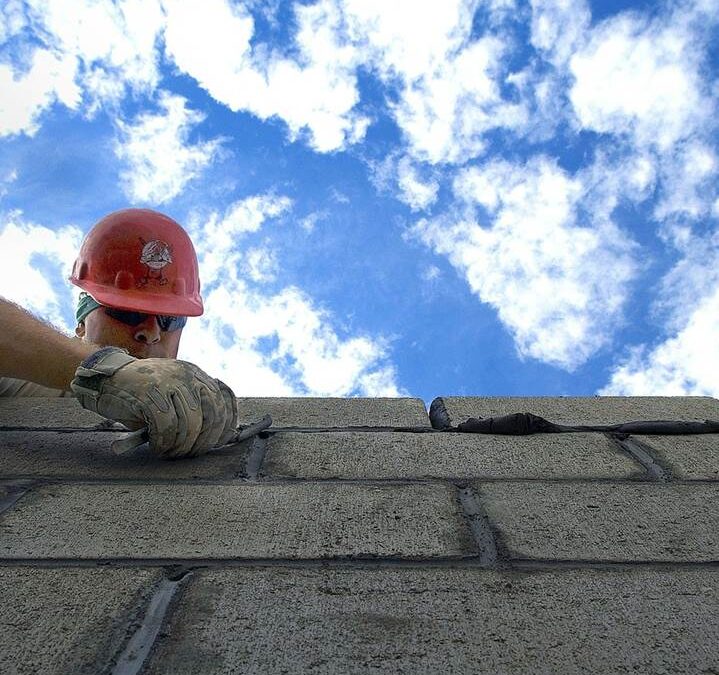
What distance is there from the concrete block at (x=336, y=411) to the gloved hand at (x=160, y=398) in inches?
15.9

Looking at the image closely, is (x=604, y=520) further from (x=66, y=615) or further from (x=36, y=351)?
(x=36, y=351)

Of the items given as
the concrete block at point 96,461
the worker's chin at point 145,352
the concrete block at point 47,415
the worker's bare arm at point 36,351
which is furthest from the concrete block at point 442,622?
the worker's chin at point 145,352

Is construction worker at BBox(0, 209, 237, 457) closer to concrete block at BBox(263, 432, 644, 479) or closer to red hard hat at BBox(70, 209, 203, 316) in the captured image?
concrete block at BBox(263, 432, 644, 479)

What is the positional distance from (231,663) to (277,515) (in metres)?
0.43

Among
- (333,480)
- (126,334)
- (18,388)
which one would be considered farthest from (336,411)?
(126,334)

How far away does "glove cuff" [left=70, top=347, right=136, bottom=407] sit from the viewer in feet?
5.16

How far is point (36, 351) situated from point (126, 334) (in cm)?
115

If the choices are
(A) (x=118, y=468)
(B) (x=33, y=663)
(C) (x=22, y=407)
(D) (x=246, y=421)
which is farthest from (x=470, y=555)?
(C) (x=22, y=407)

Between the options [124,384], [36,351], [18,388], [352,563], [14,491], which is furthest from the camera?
[18,388]

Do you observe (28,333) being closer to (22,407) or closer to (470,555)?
(22,407)

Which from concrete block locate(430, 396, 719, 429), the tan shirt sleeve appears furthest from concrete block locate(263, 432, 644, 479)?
the tan shirt sleeve

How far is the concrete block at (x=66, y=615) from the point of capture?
876 millimetres

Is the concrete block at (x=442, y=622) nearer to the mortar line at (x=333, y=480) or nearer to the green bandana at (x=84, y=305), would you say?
the mortar line at (x=333, y=480)

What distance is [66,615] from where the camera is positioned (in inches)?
38.4
